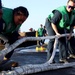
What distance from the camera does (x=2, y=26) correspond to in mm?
5422

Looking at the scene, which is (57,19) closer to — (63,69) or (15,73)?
(63,69)

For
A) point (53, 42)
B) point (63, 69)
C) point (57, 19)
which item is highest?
point (57, 19)

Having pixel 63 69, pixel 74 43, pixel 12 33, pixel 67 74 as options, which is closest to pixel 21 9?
pixel 12 33

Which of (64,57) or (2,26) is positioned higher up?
(2,26)

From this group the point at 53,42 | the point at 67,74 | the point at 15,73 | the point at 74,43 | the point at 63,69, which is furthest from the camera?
the point at 74,43

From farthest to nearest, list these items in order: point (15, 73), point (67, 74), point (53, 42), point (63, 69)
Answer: point (53, 42)
point (63, 69)
point (67, 74)
point (15, 73)

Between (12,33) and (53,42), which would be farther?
(53,42)

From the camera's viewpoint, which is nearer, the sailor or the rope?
the rope

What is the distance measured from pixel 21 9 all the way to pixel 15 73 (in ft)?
3.53

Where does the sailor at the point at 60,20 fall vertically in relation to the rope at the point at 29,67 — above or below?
above

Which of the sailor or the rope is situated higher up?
the sailor

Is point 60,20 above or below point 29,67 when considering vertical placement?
above

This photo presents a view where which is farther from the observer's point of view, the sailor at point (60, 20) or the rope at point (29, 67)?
the sailor at point (60, 20)

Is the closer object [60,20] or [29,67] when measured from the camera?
[29,67]
